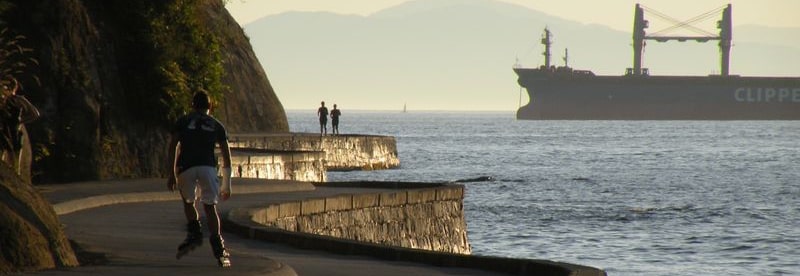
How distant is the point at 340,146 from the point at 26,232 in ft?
142

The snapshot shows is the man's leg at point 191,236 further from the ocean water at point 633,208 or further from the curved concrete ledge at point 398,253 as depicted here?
the ocean water at point 633,208

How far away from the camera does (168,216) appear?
1653 cm

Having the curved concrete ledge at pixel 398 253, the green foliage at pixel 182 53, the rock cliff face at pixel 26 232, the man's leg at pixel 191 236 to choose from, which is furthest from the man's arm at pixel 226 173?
the green foliage at pixel 182 53

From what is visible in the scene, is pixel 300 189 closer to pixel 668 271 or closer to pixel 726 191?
pixel 668 271

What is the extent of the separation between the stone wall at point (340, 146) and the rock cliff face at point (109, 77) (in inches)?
673

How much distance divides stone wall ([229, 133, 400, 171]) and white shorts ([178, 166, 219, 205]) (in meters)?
28.8

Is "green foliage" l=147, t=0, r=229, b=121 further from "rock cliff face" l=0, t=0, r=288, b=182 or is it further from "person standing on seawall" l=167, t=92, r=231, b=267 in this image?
"person standing on seawall" l=167, t=92, r=231, b=267

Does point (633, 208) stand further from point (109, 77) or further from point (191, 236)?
point (191, 236)

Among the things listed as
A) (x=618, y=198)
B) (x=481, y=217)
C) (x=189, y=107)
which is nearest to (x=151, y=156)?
(x=189, y=107)

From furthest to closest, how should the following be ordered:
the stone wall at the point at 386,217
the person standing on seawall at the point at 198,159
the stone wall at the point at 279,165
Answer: the stone wall at the point at 279,165 → the stone wall at the point at 386,217 → the person standing on seawall at the point at 198,159

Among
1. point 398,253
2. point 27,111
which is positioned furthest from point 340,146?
point 398,253

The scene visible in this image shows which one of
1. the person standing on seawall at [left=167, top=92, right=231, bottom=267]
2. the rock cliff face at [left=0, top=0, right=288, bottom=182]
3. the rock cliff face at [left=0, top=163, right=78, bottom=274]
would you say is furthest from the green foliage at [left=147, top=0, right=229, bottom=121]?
the rock cliff face at [left=0, top=163, right=78, bottom=274]

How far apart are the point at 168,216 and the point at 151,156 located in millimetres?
5795

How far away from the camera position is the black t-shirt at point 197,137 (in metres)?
10.6
